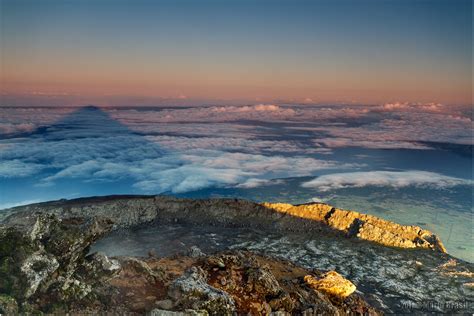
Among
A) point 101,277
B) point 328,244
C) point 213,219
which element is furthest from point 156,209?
point 101,277

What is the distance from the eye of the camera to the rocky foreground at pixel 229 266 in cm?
1581

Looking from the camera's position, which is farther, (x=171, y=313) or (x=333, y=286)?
(x=333, y=286)

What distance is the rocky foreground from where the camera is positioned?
15812mm

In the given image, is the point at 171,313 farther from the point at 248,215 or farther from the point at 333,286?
the point at 248,215

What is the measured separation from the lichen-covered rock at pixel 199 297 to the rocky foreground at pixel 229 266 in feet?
0.14

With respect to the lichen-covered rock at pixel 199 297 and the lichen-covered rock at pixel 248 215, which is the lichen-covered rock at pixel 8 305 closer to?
the lichen-covered rock at pixel 199 297

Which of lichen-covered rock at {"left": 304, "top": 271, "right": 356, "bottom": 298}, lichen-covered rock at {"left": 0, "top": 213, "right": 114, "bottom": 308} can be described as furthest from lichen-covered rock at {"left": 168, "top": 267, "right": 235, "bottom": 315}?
lichen-covered rock at {"left": 304, "top": 271, "right": 356, "bottom": 298}

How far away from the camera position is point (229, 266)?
21672mm

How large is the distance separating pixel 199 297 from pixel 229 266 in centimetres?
489

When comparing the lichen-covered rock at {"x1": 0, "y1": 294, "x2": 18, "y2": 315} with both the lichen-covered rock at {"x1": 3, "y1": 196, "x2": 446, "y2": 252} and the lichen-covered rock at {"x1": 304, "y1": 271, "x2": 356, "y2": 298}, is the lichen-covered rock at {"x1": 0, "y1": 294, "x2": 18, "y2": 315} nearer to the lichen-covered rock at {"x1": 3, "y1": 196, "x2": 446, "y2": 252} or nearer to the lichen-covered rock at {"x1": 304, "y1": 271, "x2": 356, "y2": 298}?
the lichen-covered rock at {"x1": 304, "y1": 271, "x2": 356, "y2": 298}

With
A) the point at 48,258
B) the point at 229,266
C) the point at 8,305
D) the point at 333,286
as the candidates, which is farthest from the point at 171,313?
the point at 333,286

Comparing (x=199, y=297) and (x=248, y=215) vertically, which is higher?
(x=199, y=297)

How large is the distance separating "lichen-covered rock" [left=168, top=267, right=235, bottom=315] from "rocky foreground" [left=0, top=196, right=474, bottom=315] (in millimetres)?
43

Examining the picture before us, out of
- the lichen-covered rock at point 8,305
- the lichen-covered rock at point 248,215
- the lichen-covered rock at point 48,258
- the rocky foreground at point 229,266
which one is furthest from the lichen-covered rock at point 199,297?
the lichen-covered rock at point 248,215
